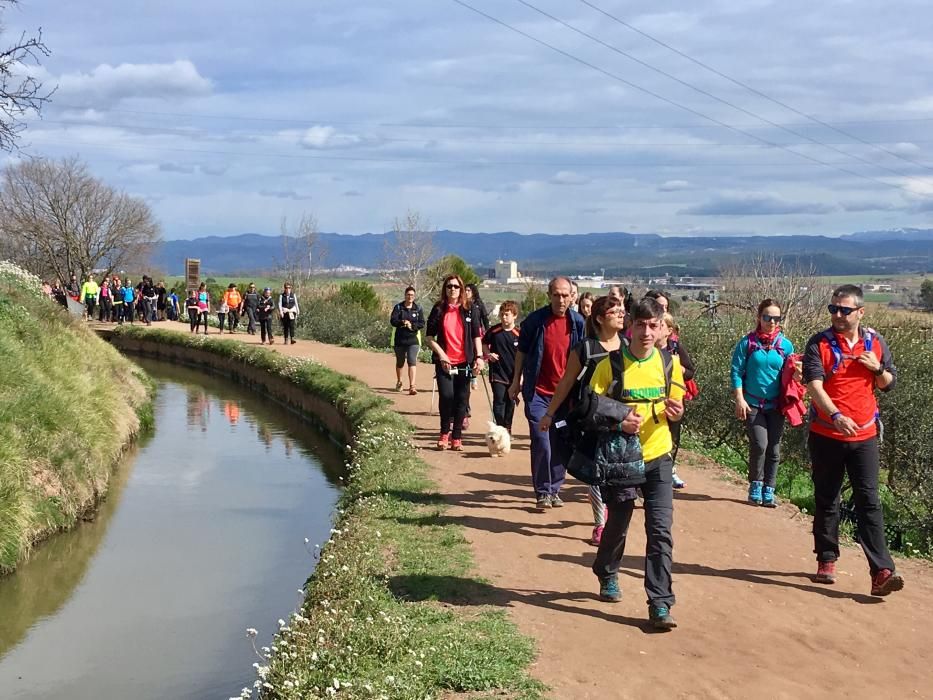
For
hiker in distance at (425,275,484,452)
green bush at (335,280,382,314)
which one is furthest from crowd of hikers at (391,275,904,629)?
green bush at (335,280,382,314)

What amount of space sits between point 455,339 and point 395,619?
591 cm

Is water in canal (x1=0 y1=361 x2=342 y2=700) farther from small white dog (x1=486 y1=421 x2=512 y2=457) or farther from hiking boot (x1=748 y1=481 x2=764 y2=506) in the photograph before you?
hiking boot (x1=748 y1=481 x2=764 y2=506)

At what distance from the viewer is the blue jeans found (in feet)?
29.3

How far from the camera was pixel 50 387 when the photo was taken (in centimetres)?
1389

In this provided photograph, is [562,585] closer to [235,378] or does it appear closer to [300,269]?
[235,378]

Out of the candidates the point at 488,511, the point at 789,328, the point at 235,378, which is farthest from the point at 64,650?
the point at 235,378

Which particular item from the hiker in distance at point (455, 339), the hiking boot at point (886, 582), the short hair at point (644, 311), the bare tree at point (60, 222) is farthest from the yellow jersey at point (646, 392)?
the bare tree at point (60, 222)

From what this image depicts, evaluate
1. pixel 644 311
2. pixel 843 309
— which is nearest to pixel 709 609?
pixel 644 311

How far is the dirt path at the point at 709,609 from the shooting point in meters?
5.70

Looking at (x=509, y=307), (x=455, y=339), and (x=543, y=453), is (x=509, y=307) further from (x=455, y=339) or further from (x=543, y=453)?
(x=543, y=453)

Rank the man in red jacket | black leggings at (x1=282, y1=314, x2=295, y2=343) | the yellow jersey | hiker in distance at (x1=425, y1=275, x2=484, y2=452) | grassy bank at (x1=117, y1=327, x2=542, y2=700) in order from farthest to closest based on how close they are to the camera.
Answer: black leggings at (x1=282, y1=314, x2=295, y2=343)
hiker in distance at (x1=425, y1=275, x2=484, y2=452)
the man in red jacket
the yellow jersey
grassy bank at (x1=117, y1=327, x2=542, y2=700)

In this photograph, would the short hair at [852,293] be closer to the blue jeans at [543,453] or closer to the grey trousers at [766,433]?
the blue jeans at [543,453]

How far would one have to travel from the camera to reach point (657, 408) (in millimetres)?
6438

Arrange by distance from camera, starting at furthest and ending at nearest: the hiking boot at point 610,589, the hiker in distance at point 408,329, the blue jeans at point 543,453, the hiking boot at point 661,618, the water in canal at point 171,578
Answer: the hiker in distance at point 408,329
the blue jeans at point 543,453
the water in canal at point 171,578
the hiking boot at point 610,589
the hiking boot at point 661,618
